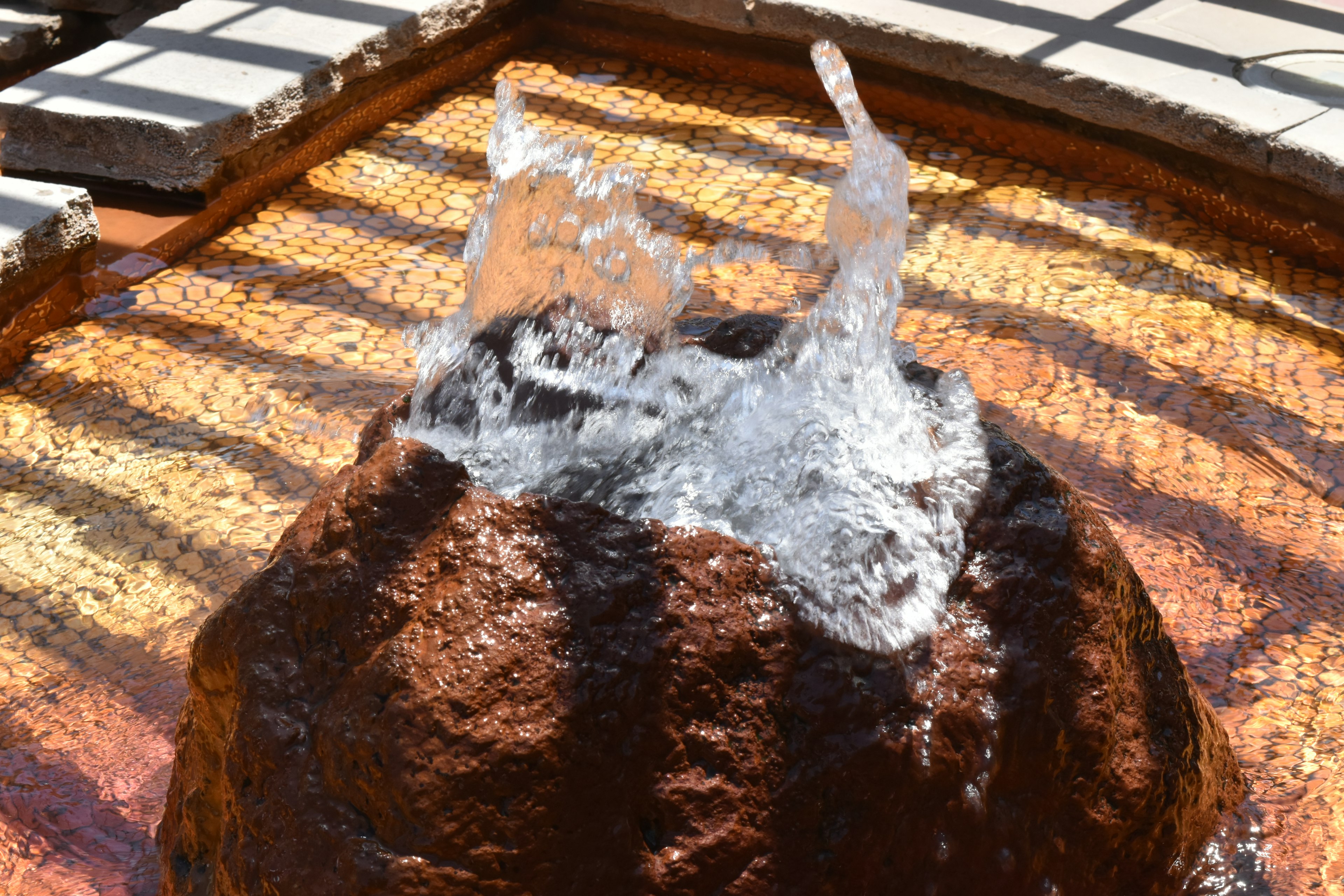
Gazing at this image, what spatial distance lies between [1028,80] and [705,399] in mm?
3141

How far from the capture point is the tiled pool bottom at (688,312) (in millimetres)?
2338

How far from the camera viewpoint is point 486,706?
141cm

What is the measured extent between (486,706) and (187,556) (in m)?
1.67

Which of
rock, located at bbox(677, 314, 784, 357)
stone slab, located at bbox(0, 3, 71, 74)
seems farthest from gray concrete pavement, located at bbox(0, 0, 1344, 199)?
rock, located at bbox(677, 314, 784, 357)

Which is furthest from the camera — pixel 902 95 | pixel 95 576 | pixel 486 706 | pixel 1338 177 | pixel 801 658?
pixel 902 95

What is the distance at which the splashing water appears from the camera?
1.63m

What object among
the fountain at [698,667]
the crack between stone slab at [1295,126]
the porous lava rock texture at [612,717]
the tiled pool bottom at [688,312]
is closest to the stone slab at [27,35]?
the tiled pool bottom at [688,312]

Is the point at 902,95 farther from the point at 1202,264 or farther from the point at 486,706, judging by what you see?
the point at 486,706

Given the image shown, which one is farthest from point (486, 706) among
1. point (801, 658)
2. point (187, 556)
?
point (187, 556)

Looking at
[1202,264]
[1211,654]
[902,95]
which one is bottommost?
[1211,654]

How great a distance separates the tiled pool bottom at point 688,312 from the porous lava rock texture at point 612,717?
2.03 ft

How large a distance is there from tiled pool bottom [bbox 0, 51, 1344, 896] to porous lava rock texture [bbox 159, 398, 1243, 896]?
2.03 feet

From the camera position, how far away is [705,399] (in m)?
1.95

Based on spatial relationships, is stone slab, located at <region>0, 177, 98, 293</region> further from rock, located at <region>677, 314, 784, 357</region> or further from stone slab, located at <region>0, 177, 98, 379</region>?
rock, located at <region>677, 314, 784, 357</region>
